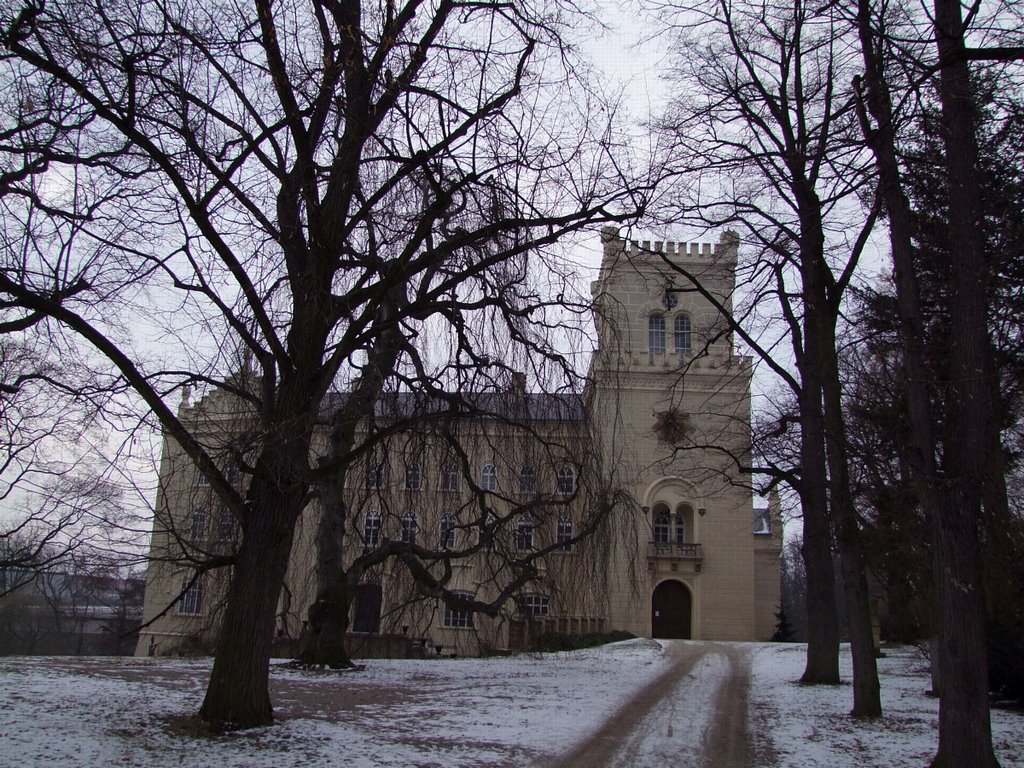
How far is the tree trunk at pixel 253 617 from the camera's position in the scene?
752 cm

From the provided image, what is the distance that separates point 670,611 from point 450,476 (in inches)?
905

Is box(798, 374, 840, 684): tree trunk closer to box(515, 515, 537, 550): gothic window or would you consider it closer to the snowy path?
the snowy path

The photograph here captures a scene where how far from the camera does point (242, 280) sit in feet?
25.2

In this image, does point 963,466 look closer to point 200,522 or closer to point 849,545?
point 849,545

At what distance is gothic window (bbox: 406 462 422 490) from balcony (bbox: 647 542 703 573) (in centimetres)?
2191

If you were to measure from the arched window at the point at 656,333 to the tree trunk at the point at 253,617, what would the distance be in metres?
27.0

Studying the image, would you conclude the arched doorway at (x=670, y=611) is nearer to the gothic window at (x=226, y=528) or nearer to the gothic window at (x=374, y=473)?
the gothic window at (x=374, y=473)

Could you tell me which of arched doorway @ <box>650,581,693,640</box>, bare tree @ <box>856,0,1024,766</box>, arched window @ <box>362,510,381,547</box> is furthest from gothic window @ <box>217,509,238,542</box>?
arched doorway @ <box>650,581,693,640</box>

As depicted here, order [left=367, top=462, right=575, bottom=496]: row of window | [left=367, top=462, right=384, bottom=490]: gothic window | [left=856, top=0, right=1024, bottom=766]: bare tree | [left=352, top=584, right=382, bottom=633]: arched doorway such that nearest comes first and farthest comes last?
1. [left=856, top=0, right=1024, bottom=766]: bare tree
2. [left=367, top=462, right=575, bottom=496]: row of window
3. [left=367, top=462, right=384, bottom=490]: gothic window
4. [left=352, top=584, right=382, bottom=633]: arched doorway

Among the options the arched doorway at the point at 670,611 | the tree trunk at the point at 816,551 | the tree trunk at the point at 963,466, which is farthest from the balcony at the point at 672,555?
the tree trunk at the point at 963,466

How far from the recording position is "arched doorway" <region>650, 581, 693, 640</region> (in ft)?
102

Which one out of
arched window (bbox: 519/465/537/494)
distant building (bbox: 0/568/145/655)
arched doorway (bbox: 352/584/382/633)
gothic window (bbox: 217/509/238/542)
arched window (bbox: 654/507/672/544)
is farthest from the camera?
arched window (bbox: 654/507/672/544)

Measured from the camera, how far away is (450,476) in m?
11.0

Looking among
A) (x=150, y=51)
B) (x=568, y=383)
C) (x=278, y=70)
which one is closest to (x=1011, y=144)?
(x=568, y=383)
